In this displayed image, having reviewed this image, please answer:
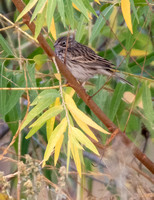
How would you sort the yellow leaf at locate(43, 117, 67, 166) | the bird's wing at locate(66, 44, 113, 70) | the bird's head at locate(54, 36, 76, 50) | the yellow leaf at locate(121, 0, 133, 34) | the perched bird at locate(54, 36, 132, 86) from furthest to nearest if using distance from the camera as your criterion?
1. the bird's head at locate(54, 36, 76, 50)
2. the bird's wing at locate(66, 44, 113, 70)
3. the perched bird at locate(54, 36, 132, 86)
4. the yellow leaf at locate(121, 0, 133, 34)
5. the yellow leaf at locate(43, 117, 67, 166)

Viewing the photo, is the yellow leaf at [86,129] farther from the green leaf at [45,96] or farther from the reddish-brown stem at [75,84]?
the reddish-brown stem at [75,84]

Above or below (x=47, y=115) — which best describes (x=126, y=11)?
above

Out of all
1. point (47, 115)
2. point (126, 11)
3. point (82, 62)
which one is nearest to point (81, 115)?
point (47, 115)

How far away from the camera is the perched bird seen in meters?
3.83


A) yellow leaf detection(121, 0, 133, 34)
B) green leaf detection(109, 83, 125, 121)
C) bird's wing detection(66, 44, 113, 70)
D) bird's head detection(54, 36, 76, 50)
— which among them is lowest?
green leaf detection(109, 83, 125, 121)

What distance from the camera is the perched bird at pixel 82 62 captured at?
3.83m

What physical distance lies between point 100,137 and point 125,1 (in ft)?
4.27

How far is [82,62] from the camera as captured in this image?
159 inches

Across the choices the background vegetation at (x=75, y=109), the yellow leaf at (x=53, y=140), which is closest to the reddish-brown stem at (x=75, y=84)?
the background vegetation at (x=75, y=109)

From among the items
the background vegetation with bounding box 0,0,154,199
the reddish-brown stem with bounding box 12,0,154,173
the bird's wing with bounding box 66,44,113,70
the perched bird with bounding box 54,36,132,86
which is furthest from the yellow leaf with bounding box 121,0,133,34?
the bird's wing with bounding box 66,44,113,70

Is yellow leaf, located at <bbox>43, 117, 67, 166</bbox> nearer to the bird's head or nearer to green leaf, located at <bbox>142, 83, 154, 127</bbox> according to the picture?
green leaf, located at <bbox>142, 83, 154, 127</bbox>

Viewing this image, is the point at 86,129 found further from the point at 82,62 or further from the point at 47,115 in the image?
the point at 82,62

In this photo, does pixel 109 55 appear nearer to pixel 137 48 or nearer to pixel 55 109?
pixel 137 48

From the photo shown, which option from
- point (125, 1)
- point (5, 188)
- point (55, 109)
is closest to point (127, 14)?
point (125, 1)
